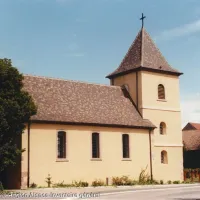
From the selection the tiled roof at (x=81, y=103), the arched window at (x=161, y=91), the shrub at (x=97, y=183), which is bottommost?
the shrub at (x=97, y=183)

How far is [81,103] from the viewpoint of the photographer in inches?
1368

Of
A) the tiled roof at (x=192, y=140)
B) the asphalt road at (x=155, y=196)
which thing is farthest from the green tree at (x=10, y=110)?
the tiled roof at (x=192, y=140)

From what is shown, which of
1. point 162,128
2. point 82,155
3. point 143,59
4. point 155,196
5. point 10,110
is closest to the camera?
point 155,196

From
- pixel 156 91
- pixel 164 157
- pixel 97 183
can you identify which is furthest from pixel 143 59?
pixel 97 183

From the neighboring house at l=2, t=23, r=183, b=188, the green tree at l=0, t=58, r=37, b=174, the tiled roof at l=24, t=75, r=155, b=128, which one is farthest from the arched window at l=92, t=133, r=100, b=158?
the green tree at l=0, t=58, r=37, b=174

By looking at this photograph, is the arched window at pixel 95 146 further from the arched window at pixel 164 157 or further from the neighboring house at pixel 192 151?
the neighboring house at pixel 192 151

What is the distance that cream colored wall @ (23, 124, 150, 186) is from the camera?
30.2 m

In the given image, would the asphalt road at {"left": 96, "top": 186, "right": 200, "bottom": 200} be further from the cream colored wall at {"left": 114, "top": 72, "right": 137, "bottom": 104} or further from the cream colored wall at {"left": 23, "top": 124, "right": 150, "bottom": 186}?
the cream colored wall at {"left": 114, "top": 72, "right": 137, "bottom": 104}

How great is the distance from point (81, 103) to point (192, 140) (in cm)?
2194

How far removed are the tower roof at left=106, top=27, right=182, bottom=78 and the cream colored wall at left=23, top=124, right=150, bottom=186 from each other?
6.24 meters

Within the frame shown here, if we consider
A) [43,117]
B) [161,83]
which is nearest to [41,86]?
[43,117]

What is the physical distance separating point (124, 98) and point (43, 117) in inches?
396

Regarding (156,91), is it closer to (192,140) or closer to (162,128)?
(162,128)

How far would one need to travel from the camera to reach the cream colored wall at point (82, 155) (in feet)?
99.2
